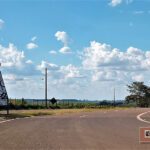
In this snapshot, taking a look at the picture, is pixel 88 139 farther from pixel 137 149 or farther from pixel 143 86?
pixel 143 86

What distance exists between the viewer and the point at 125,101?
404 ft

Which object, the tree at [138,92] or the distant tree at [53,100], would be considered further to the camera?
the tree at [138,92]

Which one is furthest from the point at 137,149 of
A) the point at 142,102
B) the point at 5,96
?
the point at 142,102

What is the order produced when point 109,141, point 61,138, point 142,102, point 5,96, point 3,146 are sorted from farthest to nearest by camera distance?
point 142,102 → point 5,96 → point 61,138 → point 109,141 → point 3,146

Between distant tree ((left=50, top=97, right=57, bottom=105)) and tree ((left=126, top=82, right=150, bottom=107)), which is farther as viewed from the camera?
tree ((left=126, top=82, right=150, bottom=107))

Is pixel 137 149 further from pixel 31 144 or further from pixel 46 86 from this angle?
pixel 46 86

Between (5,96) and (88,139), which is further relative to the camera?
(5,96)

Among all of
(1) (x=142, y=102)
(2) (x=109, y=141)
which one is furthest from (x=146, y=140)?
(1) (x=142, y=102)

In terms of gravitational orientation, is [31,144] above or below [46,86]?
below

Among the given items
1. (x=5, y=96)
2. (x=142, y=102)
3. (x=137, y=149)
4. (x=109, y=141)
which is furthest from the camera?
(x=142, y=102)

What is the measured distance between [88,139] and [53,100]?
7590 centimetres

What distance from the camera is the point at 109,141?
1773cm

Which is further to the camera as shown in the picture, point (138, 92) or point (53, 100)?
point (138, 92)

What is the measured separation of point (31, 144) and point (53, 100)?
3049 inches
